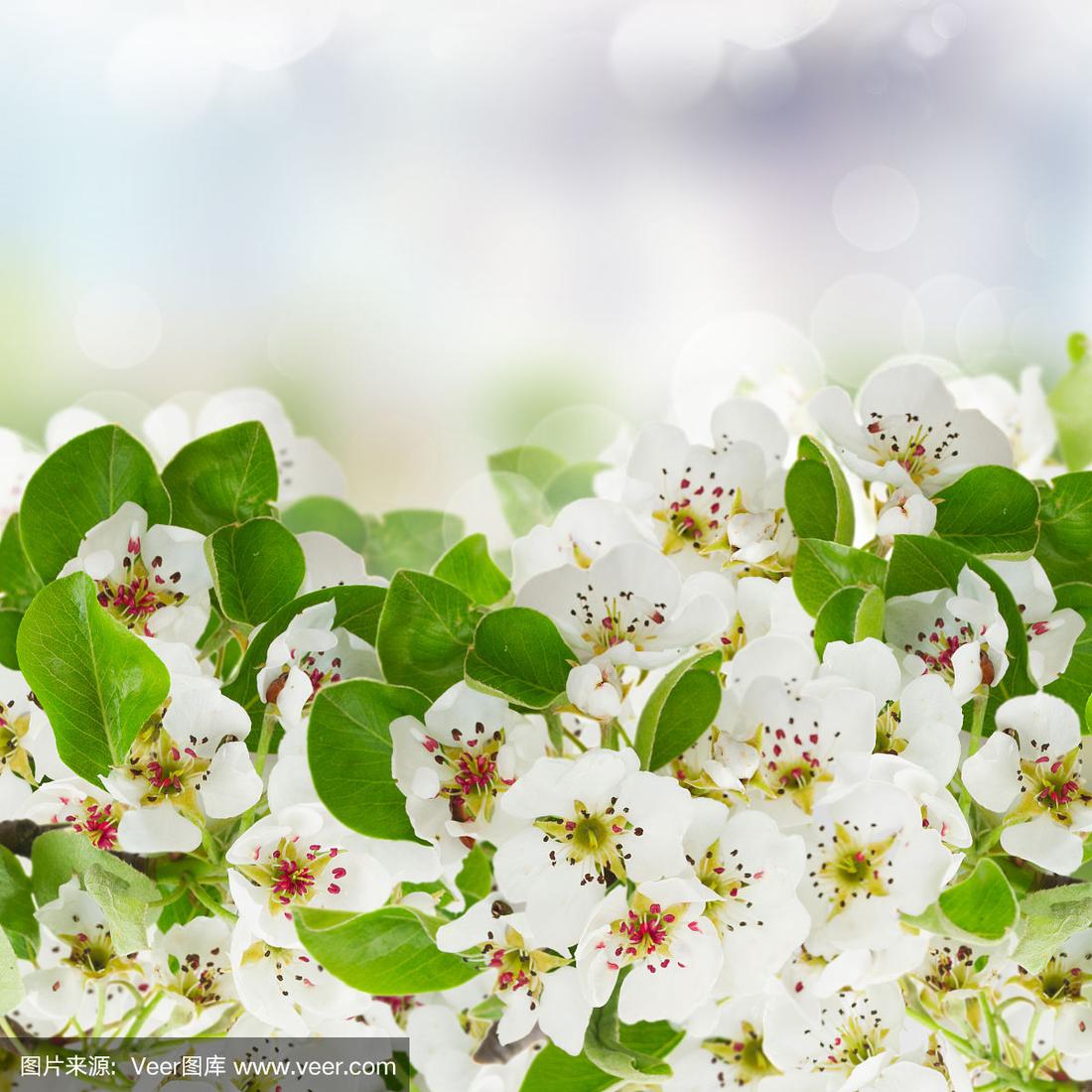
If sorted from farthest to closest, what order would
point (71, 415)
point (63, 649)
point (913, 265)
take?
point (913, 265), point (71, 415), point (63, 649)

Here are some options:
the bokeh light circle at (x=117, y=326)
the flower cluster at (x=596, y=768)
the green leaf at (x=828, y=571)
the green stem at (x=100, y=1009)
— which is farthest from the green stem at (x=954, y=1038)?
the bokeh light circle at (x=117, y=326)

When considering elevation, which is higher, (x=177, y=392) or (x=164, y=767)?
(x=164, y=767)

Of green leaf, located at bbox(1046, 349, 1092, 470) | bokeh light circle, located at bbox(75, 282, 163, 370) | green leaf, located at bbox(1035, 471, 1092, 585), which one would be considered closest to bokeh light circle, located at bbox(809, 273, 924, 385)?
bokeh light circle, located at bbox(75, 282, 163, 370)

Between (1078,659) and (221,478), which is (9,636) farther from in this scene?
(1078,659)

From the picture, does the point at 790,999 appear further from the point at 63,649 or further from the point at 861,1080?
the point at 63,649

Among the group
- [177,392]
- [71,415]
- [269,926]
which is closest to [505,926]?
[269,926]

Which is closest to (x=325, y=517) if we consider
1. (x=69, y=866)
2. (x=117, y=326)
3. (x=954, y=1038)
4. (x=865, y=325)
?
(x=69, y=866)
